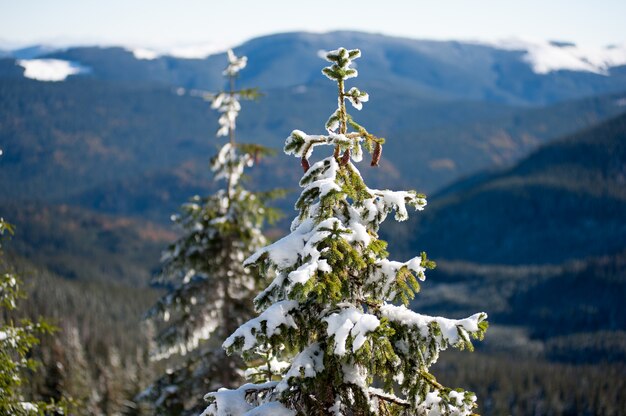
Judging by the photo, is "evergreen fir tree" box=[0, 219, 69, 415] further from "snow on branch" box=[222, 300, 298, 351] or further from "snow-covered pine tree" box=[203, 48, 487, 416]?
"snow on branch" box=[222, 300, 298, 351]

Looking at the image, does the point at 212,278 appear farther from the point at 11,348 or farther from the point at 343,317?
the point at 343,317

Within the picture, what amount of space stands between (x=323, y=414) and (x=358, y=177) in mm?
3197

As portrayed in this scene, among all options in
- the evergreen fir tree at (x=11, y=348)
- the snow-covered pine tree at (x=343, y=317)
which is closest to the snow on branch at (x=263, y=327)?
the snow-covered pine tree at (x=343, y=317)

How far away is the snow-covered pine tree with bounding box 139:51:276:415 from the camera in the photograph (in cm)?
1747

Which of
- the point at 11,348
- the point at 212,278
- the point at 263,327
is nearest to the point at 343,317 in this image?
the point at 263,327

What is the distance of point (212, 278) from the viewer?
59.8ft

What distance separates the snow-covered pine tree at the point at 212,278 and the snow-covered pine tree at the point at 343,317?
8.33 m

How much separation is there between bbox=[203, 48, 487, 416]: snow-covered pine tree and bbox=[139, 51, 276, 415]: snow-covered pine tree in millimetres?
8329

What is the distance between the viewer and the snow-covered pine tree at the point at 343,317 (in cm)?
845

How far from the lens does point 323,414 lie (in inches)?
356

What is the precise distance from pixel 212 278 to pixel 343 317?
33.3ft

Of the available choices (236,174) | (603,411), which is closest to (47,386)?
(236,174)

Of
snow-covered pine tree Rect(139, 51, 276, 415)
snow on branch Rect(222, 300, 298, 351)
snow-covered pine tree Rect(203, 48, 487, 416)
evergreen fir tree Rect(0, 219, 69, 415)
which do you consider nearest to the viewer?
snow-covered pine tree Rect(203, 48, 487, 416)

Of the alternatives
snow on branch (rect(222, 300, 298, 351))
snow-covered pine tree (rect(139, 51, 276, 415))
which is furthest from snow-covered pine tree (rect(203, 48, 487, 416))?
snow-covered pine tree (rect(139, 51, 276, 415))
